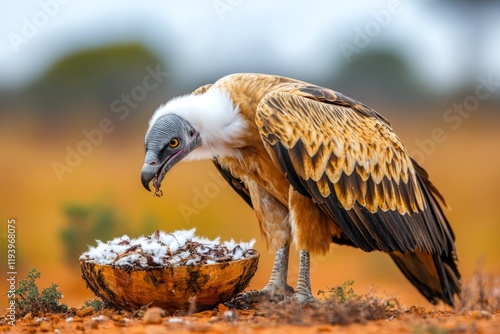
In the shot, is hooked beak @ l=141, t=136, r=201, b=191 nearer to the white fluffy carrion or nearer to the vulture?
the vulture

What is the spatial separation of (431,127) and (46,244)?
13335mm

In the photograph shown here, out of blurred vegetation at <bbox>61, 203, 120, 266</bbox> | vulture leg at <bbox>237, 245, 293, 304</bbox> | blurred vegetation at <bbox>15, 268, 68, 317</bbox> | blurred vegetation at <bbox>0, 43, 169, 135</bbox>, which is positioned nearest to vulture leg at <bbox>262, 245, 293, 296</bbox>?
vulture leg at <bbox>237, 245, 293, 304</bbox>

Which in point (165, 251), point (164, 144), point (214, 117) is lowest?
point (165, 251)

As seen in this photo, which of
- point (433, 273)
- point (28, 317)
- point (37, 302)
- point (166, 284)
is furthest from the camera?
point (433, 273)

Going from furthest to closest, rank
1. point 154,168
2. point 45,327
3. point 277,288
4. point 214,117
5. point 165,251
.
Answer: point 277,288, point 214,117, point 154,168, point 165,251, point 45,327

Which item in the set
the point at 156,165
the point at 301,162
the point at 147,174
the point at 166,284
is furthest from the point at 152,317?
the point at 301,162

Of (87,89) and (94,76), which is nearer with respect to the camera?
(87,89)

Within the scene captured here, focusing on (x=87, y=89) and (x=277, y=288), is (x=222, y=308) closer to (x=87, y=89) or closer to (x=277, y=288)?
(x=277, y=288)

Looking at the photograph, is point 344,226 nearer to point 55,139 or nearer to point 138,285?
point 138,285

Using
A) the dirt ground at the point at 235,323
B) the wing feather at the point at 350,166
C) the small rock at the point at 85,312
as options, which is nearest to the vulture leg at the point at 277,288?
the dirt ground at the point at 235,323

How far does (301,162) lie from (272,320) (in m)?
1.43

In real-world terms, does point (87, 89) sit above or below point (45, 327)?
above

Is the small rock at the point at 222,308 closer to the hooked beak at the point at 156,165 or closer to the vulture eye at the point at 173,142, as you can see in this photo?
the hooked beak at the point at 156,165

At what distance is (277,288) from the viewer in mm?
6465
